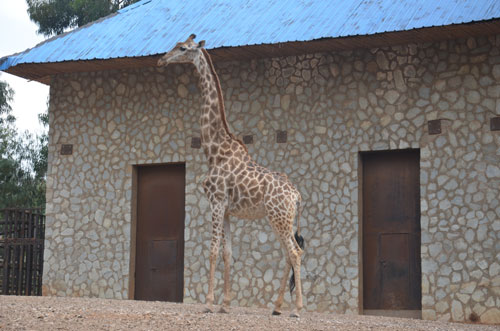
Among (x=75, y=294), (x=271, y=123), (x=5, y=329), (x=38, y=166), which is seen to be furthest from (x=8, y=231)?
(x=38, y=166)

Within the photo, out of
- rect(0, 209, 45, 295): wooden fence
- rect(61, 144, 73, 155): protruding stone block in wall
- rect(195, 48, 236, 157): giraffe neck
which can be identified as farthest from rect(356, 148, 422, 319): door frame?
rect(0, 209, 45, 295): wooden fence

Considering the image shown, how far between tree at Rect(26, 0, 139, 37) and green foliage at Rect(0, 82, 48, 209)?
3094 millimetres

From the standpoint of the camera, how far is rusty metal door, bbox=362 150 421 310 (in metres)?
14.0

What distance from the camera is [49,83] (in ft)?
57.6

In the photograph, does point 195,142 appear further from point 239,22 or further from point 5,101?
point 5,101

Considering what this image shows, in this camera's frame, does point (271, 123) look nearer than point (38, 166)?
Yes

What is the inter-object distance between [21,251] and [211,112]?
26.4 ft

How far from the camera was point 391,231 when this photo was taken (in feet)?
46.6

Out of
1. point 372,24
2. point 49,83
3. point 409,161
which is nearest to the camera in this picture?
point 372,24

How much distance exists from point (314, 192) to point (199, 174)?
2163 mm

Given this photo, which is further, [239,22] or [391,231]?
[239,22]

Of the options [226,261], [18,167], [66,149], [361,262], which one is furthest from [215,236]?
[18,167]

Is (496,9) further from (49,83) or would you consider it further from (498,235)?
(49,83)

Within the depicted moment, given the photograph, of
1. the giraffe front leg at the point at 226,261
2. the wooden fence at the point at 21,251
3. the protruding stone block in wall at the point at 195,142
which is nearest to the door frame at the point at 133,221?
the protruding stone block in wall at the point at 195,142
